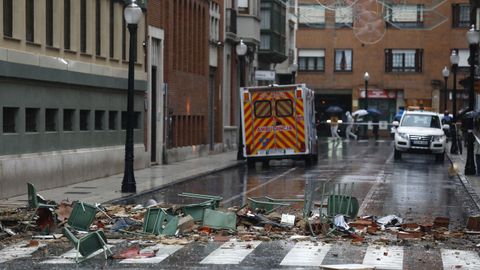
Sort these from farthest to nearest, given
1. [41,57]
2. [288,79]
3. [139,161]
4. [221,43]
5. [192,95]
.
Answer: [288,79], [221,43], [192,95], [139,161], [41,57]

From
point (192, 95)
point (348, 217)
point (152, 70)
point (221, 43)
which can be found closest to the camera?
point (348, 217)

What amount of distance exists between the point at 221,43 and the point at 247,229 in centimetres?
3481

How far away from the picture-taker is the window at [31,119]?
25.4 metres

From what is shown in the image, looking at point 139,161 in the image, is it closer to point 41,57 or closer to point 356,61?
point 41,57

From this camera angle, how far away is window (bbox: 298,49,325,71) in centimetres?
8881

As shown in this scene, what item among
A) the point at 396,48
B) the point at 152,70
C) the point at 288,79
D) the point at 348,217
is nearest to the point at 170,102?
the point at 152,70

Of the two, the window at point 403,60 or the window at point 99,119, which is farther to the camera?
the window at point 403,60

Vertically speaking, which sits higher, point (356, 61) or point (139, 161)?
point (356, 61)

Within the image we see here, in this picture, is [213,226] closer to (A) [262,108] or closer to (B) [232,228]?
(B) [232,228]

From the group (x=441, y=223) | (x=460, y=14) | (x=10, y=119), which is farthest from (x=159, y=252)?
(x=460, y=14)

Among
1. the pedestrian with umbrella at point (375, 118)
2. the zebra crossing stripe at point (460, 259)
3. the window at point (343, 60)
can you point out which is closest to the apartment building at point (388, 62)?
the window at point (343, 60)

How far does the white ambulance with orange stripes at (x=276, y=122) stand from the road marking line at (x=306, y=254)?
73.6ft

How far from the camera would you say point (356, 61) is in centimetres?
8794

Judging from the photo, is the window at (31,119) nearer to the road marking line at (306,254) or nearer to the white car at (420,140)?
the road marking line at (306,254)
